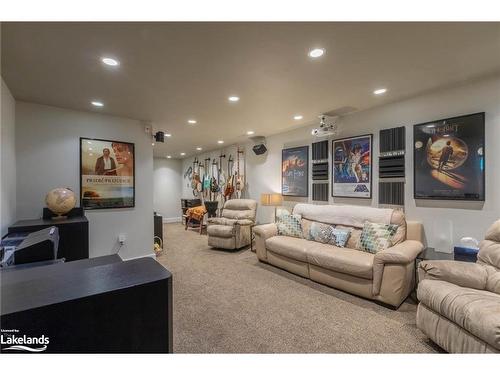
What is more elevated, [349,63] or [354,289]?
[349,63]

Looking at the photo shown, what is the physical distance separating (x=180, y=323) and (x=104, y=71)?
2.48m

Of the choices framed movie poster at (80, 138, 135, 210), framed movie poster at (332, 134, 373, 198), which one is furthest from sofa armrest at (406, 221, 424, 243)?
framed movie poster at (80, 138, 135, 210)

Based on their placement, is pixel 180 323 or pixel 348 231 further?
pixel 348 231

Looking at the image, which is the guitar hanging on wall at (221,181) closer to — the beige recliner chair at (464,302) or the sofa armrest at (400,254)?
the sofa armrest at (400,254)

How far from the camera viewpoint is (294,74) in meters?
2.36

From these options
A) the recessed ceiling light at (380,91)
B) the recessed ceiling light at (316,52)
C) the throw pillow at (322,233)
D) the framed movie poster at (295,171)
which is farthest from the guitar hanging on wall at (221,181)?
the recessed ceiling light at (316,52)

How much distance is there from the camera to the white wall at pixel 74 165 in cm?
310

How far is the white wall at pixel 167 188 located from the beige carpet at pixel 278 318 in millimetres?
5444

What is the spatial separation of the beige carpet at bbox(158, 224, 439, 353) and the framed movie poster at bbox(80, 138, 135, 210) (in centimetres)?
158

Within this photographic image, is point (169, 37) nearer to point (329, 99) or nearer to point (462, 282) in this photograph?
point (329, 99)

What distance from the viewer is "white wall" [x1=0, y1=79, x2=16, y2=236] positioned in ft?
8.13

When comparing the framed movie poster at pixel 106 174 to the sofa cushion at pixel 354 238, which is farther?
the framed movie poster at pixel 106 174

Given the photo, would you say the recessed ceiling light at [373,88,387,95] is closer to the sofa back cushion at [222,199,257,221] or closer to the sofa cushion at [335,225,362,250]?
the sofa cushion at [335,225,362,250]
